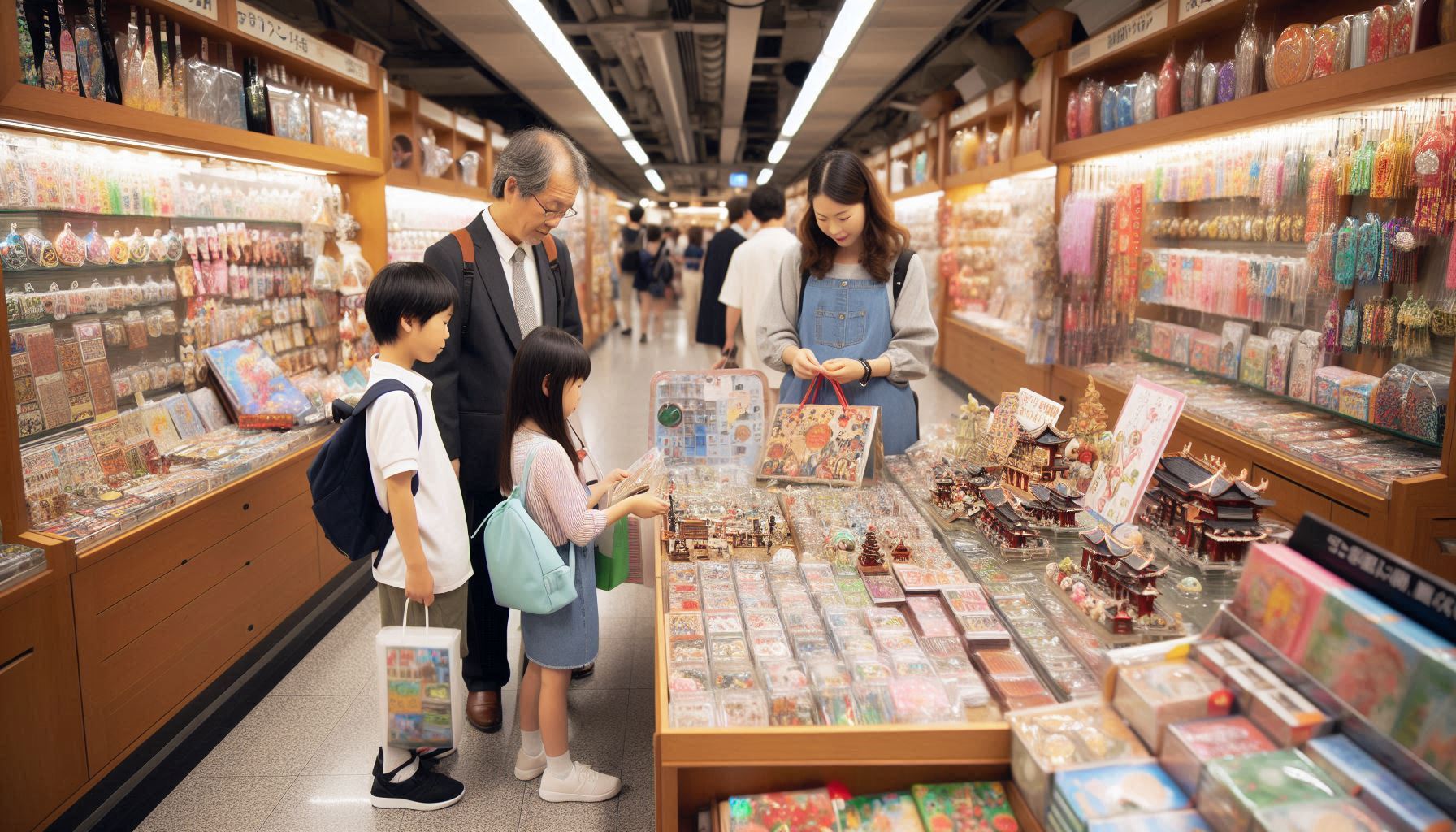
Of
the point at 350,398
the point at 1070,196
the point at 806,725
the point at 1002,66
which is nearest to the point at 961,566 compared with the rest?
the point at 806,725

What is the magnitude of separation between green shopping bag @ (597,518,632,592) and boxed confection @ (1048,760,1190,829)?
1.64 m

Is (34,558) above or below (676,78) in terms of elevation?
below

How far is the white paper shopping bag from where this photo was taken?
2424mm

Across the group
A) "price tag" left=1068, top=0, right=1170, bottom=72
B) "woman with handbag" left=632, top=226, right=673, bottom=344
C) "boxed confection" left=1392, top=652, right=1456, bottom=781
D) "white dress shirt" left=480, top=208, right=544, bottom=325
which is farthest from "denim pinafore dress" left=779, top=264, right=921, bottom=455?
Answer: "woman with handbag" left=632, top=226, right=673, bottom=344

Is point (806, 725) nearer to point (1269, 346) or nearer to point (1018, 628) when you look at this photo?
point (1018, 628)

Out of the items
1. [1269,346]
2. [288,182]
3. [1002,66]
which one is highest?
[1002,66]

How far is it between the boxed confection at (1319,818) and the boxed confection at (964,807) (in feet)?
1.54

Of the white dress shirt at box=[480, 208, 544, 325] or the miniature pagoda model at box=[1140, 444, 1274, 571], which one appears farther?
the white dress shirt at box=[480, 208, 544, 325]

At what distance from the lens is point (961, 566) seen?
2359 mm

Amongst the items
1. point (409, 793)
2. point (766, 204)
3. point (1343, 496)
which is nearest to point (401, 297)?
point (409, 793)

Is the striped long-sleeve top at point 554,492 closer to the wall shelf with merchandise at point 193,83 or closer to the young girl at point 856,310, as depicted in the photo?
the young girl at point 856,310

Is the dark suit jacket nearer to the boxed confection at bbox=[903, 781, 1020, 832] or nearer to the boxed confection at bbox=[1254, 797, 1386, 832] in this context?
Answer: the boxed confection at bbox=[903, 781, 1020, 832]

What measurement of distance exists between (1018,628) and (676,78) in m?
9.38

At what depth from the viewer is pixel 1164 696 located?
145 cm
